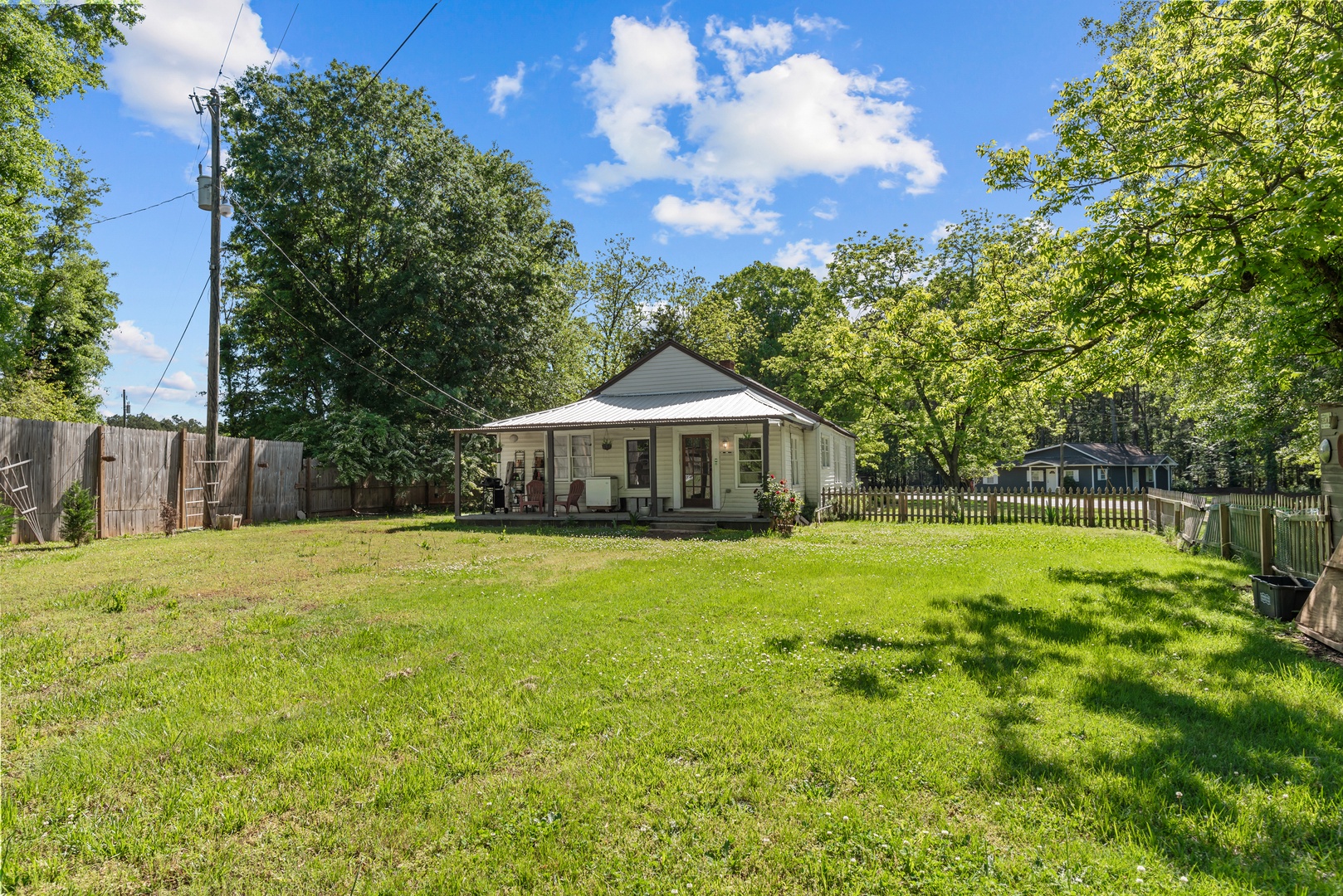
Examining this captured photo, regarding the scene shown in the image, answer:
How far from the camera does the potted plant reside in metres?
15.1

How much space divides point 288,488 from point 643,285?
80.8 ft

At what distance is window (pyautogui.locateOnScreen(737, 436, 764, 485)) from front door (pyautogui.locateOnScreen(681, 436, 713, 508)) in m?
0.83

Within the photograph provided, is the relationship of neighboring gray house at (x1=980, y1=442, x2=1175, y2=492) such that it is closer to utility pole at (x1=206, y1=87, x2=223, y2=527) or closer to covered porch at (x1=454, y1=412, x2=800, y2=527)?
covered porch at (x1=454, y1=412, x2=800, y2=527)

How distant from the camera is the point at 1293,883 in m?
2.42

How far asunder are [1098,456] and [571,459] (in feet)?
147

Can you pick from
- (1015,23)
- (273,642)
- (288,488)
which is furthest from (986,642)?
(288,488)

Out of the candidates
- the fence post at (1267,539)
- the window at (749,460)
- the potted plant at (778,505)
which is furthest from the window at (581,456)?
the fence post at (1267,539)

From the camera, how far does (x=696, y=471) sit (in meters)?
18.2

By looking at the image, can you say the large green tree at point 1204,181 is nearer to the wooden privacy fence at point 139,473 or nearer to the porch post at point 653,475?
the porch post at point 653,475

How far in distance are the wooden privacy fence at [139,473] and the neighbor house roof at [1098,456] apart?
47354mm

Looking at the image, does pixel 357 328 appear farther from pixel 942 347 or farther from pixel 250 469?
pixel 942 347

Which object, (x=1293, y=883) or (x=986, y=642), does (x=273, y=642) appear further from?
(x=1293, y=883)

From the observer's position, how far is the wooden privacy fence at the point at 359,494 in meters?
21.0

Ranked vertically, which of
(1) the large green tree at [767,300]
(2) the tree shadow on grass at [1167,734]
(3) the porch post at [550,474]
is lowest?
(2) the tree shadow on grass at [1167,734]
